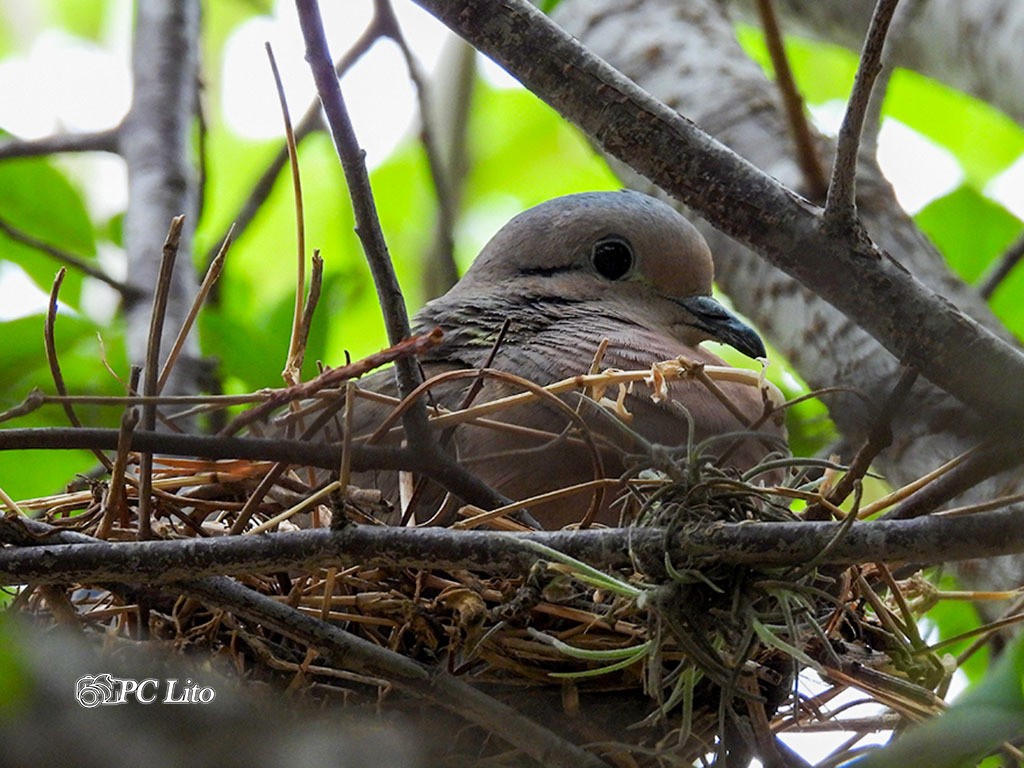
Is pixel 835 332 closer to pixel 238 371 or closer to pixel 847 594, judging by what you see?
pixel 847 594

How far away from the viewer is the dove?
1.89 m

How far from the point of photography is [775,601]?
144 cm

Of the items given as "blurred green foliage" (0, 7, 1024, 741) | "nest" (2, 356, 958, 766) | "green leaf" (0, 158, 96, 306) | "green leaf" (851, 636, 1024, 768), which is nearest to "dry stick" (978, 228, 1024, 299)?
"blurred green foliage" (0, 7, 1024, 741)

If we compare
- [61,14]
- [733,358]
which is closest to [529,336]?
[733,358]

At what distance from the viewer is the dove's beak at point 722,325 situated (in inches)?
95.0

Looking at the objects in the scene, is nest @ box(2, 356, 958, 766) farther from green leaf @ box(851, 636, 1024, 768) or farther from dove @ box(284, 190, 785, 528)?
green leaf @ box(851, 636, 1024, 768)

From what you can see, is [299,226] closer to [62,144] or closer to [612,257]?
[612,257]

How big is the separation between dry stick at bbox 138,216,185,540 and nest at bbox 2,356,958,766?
0.06m

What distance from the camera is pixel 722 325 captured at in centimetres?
255

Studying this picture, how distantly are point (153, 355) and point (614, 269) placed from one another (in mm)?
1359

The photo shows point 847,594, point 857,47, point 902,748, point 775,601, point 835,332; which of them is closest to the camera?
point 902,748

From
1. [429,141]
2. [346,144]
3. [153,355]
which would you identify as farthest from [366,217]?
[429,141]

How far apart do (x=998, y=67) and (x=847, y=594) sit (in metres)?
1.56

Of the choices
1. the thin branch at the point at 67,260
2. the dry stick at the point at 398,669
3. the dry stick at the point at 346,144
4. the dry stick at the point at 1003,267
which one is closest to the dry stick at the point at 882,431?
the dry stick at the point at 398,669
